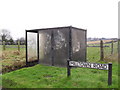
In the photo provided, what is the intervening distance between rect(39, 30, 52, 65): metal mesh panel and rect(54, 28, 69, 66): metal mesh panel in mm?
568

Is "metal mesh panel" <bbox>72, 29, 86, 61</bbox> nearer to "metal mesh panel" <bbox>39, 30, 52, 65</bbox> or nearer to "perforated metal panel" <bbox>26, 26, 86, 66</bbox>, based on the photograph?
"perforated metal panel" <bbox>26, 26, 86, 66</bbox>

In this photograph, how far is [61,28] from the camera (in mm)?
7570

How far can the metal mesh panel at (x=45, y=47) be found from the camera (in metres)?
8.24

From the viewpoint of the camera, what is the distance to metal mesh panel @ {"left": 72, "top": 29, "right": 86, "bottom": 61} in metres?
7.57

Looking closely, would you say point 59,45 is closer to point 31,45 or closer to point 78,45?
point 78,45

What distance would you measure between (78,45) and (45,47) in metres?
2.50

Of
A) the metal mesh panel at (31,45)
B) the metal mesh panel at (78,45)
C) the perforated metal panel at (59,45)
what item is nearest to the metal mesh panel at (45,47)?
the perforated metal panel at (59,45)

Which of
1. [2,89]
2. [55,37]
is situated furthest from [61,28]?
[2,89]

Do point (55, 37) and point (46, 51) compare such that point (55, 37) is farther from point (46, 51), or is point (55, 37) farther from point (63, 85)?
point (63, 85)

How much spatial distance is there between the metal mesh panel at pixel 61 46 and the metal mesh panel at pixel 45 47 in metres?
0.57

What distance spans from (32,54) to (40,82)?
4.86 meters

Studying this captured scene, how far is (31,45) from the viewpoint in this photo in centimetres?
940

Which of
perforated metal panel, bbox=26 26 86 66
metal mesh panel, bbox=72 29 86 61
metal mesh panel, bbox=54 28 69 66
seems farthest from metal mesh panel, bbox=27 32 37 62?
metal mesh panel, bbox=72 29 86 61

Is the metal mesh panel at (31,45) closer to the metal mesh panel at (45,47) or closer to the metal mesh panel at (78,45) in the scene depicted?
the metal mesh panel at (45,47)
